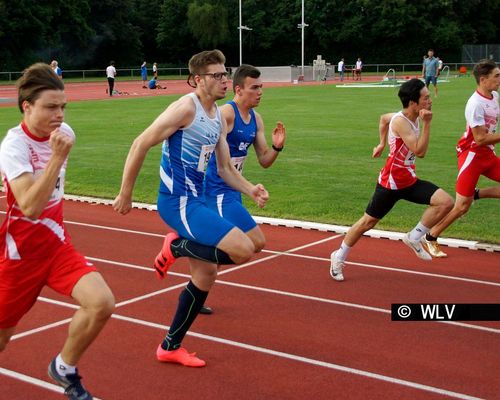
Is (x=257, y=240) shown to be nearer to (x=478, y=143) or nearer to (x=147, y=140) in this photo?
(x=147, y=140)

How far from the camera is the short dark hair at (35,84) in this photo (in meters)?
4.04

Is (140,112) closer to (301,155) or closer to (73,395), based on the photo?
(301,155)

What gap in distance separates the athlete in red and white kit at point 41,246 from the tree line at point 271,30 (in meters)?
64.5

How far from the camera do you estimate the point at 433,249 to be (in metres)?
8.30

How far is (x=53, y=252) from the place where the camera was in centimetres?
423

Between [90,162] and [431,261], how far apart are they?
9.12 meters

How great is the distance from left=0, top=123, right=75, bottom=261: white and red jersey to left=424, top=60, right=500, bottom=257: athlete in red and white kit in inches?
200

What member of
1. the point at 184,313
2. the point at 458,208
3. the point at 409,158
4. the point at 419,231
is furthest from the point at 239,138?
the point at 458,208

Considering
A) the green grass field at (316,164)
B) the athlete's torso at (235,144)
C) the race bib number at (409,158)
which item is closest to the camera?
the athlete's torso at (235,144)

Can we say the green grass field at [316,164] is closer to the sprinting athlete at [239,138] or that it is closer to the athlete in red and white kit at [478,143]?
the athlete in red and white kit at [478,143]

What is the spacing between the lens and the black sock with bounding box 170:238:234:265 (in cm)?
495

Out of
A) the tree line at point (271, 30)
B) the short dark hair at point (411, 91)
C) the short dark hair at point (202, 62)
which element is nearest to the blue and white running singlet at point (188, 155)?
the short dark hair at point (202, 62)

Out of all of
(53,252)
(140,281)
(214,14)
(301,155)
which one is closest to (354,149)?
(301,155)

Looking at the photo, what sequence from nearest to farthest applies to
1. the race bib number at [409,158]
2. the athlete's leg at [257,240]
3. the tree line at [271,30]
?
the athlete's leg at [257,240] < the race bib number at [409,158] < the tree line at [271,30]
